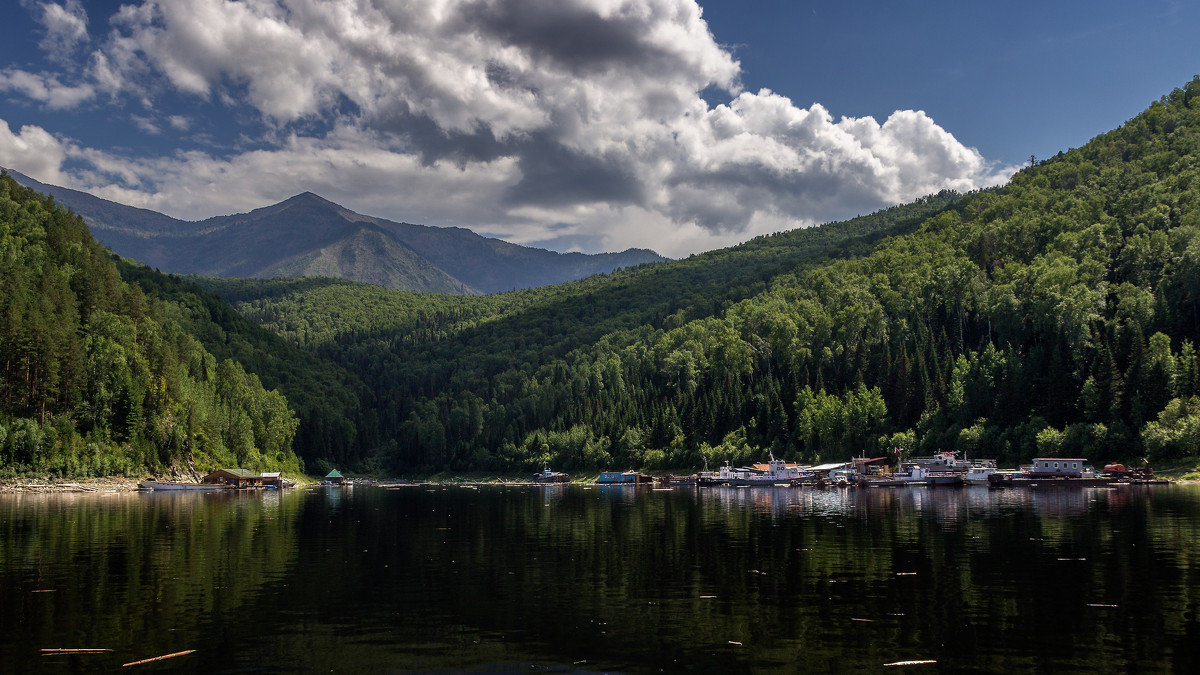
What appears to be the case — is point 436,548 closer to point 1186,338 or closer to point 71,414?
point 71,414

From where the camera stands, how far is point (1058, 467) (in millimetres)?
126562

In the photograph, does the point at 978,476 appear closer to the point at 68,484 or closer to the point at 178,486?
the point at 178,486

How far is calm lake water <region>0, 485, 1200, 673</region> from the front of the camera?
26.3 metres

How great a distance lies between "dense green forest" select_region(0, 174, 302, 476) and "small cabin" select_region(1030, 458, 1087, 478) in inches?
5706

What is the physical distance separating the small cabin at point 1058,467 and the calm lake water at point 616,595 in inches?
2303

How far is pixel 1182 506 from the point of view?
75.1 meters

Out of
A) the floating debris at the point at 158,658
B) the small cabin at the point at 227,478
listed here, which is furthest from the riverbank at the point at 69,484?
the floating debris at the point at 158,658

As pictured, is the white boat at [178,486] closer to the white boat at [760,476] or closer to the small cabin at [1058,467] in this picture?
the white boat at [760,476]

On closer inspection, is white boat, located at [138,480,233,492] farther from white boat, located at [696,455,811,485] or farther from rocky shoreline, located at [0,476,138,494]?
white boat, located at [696,455,811,485]

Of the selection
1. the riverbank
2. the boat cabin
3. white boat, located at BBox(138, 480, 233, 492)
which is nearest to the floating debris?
the riverbank

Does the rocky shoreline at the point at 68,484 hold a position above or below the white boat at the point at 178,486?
above

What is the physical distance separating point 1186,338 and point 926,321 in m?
57.7

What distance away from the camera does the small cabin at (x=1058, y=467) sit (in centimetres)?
12458

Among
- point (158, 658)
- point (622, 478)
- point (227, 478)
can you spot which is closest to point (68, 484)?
point (227, 478)
